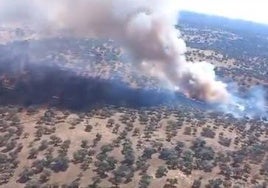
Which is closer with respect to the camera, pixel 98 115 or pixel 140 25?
pixel 98 115

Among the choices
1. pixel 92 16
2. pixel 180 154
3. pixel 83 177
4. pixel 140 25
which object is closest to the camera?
pixel 83 177

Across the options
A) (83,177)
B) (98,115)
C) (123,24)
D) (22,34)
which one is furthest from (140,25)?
(22,34)

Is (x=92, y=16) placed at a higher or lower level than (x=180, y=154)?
higher

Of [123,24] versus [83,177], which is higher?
[123,24]

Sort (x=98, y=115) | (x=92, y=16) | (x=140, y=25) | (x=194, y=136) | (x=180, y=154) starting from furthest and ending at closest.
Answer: (x=92, y=16)
(x=140, y=25)
(x=98, y=115)
(x=194, y=136)
(x=180, y=154)

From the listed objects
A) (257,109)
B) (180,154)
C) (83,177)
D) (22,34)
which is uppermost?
(22,34)

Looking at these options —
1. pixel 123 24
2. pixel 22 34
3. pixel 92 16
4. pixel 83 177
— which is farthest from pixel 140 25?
pixel 22 34

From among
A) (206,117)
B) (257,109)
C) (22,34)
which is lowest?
(206,117)

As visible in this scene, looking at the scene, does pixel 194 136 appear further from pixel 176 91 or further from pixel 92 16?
pixel 92 16

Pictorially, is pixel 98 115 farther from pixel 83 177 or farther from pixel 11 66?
pixel 11 66
